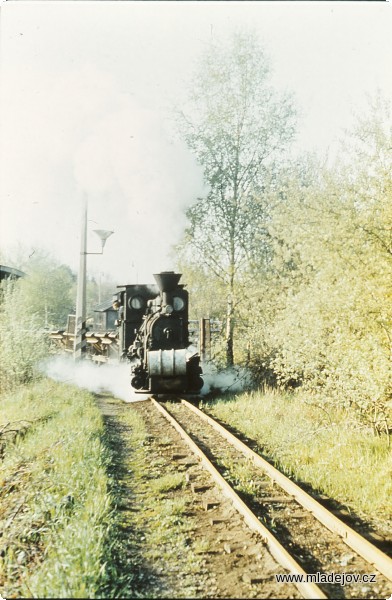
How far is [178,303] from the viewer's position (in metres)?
12.1

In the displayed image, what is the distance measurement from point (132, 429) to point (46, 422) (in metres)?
1.50

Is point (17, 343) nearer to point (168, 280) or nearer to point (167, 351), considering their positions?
point (167, 351)

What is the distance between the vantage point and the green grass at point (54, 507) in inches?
132

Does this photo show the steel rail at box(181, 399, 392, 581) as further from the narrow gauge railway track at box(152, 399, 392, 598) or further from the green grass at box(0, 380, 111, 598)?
the green grass at box(0, 380, 111, 598)

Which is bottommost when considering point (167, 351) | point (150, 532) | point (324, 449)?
point (150, 532)

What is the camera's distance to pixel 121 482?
577 cm

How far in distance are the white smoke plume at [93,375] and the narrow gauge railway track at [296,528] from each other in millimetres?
6760

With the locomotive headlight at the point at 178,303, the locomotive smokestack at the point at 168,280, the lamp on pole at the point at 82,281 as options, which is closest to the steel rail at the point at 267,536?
the locomotive headlight at the point at 178,303

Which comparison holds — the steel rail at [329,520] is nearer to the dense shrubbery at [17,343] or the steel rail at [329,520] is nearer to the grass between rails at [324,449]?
the grass between rails at [324,449]

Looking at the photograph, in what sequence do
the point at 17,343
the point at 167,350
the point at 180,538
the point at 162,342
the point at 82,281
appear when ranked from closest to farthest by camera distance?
the point at 180,538, the point at 167,350, the point at 162,342, the point at 17,343, the point at 82,281

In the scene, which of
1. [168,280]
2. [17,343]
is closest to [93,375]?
[17,343]

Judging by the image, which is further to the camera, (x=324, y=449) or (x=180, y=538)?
(x=324, y=449)

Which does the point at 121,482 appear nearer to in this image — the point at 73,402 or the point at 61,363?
the point at 73,402

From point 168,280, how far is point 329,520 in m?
8.16
